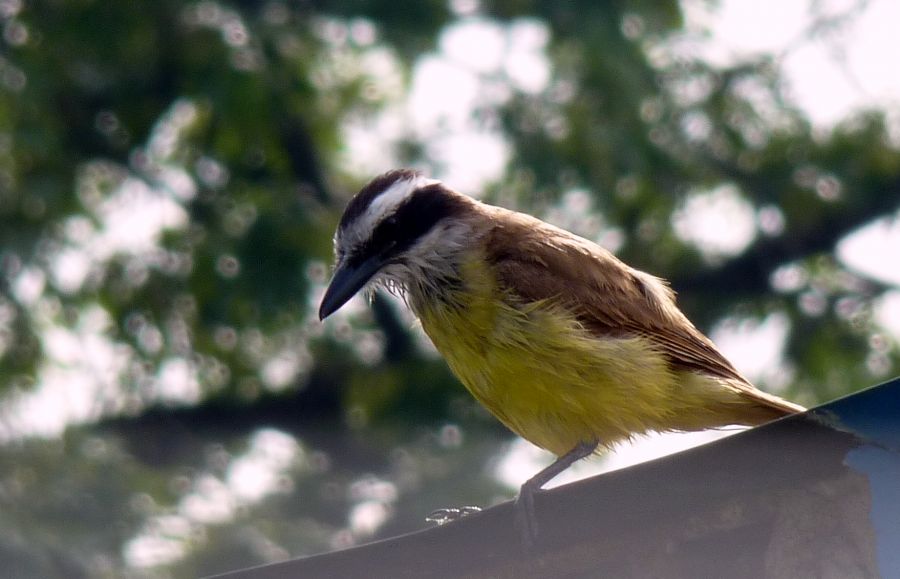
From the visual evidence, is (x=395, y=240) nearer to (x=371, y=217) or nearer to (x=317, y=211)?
(x=371, y=217)

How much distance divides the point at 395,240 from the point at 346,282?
0.24 m

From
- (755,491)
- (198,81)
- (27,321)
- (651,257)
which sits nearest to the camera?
(755,491)

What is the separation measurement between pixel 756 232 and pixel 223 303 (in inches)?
155

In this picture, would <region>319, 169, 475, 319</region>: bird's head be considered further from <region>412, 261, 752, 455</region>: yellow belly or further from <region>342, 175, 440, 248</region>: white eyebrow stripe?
<region>412, 261, 752, 455</region>: yellow belly

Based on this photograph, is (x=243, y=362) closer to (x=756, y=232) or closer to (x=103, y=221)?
(x=103, y=221)

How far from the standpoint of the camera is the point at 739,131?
955cm

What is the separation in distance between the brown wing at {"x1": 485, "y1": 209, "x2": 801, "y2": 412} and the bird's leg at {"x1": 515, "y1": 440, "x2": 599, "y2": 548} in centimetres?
40

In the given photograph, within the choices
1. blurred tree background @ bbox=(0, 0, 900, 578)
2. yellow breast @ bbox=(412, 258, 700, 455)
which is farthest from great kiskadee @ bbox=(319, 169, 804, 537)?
blurred tree background @ bbox=(0, 0, 900, 578)

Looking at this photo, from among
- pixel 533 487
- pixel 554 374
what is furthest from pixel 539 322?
pixel 533 487

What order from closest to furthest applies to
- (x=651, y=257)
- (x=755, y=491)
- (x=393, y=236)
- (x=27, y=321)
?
(x=755, y=491)
(x=393, y=236)
(x=27, y=321)
(x=651, y=257)

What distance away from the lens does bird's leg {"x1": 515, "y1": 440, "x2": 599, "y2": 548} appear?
2.90m

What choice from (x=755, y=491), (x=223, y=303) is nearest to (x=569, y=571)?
(x=755, y=491)

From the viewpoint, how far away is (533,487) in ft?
11.5

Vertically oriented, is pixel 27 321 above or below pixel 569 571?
above
